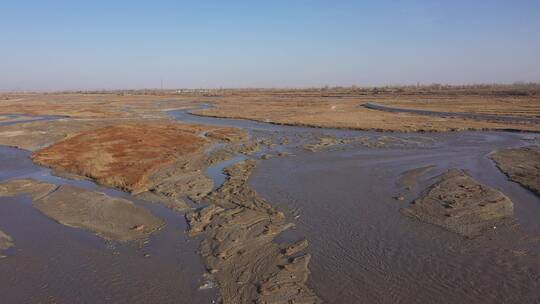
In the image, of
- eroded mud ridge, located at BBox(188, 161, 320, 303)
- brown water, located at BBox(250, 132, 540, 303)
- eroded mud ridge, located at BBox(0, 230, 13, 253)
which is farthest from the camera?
eroded mud ridge, located at BBox(0, 230, 13, 253)

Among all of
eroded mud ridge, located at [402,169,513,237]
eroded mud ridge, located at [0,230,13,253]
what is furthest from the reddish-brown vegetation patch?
eroded mud ridge, located at [402,169,513,237]

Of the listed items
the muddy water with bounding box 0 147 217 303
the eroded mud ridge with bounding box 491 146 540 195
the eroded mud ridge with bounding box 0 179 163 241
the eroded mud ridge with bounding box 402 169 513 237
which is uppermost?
the eroded mud ridge with bounding box 491 146 540 195

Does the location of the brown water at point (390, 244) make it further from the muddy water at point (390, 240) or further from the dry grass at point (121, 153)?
the dry grass at point (121, 153)

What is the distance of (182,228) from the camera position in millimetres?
11180

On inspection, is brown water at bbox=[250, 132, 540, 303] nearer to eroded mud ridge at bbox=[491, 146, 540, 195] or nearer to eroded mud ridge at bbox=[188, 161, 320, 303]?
eroded mud ridge at bbox=[188, 161, 320, 303]

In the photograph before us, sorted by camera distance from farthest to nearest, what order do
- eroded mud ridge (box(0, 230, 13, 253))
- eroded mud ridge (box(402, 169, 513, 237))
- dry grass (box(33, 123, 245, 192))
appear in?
dry grass (box(33, 123, 245, 192)), eroded mud ridge (box(402, 169, 513, 237)), eroded mud ridge (box(0, 230, 13, 253))

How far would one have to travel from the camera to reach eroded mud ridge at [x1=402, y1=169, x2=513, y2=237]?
37.0 feet

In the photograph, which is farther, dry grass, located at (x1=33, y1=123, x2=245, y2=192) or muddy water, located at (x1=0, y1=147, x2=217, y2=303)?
dry grass, located at (x1=33, y1=123, x2=245, y2=192)

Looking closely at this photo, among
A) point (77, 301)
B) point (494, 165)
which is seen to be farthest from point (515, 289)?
point (494, 165)

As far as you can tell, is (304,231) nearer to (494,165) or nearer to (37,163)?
(494,165)

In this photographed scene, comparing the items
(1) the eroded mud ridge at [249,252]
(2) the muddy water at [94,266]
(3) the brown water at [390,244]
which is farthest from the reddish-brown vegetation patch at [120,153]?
(3) the brown water at [390,244]

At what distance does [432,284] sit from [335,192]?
680cm

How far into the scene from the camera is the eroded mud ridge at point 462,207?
11273 mm

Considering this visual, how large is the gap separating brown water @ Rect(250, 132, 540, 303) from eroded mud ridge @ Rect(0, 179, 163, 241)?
423 centimetres
